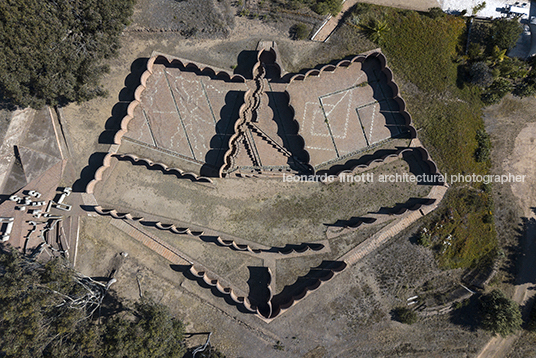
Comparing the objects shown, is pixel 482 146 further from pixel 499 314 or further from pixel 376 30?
pixel 499 314

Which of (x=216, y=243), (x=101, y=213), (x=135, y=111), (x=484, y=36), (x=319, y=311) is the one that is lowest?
(x=319, y=311)

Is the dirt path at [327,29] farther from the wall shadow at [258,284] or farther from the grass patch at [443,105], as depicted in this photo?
the wall shadow at [258,284]

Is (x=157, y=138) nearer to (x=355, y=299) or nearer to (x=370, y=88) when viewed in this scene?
(x=370, y=88)

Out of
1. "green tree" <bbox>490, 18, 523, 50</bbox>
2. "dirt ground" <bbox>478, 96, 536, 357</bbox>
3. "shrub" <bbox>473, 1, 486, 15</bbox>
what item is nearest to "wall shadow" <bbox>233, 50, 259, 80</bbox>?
"shrub" <bbox>473, 1, 486, 15</bbox>

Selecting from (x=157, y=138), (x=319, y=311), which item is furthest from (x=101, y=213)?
(x=319, y=311)

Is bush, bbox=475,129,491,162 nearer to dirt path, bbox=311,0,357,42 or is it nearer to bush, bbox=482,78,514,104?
bush, bbox=482,78,514,104

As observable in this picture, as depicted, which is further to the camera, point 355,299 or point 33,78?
point 355,299
